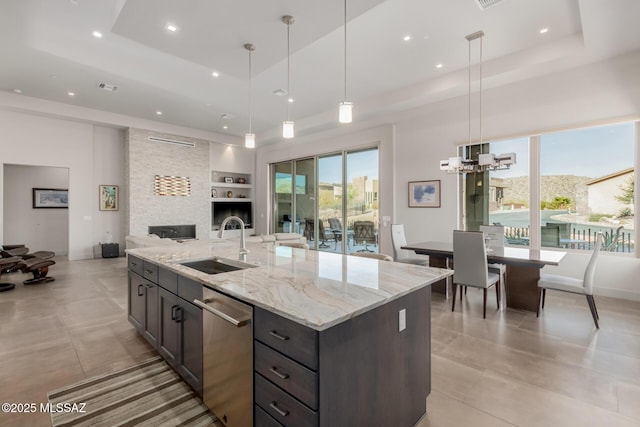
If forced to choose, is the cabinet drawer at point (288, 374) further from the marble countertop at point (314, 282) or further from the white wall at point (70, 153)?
the white wall at point (70, 153)

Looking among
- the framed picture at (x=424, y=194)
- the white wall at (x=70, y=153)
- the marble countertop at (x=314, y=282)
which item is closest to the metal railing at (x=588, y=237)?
the framed picture at (x=424, y=194)

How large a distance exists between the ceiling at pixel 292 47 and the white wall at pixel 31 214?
3059mm

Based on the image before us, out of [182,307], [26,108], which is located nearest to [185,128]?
[26,108]

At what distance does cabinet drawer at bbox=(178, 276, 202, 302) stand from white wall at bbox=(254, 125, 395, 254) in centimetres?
533

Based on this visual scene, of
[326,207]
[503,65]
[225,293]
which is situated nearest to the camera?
[225,293]

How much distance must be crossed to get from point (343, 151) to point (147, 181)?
5.43m

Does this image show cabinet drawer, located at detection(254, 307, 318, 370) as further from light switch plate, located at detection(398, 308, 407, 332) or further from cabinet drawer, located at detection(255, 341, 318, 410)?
light switch plate, located at detection(398, 308, 407, 332)

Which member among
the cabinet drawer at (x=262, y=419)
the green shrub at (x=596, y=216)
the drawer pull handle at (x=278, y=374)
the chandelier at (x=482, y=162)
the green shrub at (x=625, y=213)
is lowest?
the cabinet drawer at (x=262, y=419)

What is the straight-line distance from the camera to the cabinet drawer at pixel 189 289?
1.86m

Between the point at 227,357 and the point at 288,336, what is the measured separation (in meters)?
0.58

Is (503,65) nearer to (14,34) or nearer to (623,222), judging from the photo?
(623,222)

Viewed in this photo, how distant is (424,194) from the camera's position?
6.11 metres

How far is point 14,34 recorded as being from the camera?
403 centimetres

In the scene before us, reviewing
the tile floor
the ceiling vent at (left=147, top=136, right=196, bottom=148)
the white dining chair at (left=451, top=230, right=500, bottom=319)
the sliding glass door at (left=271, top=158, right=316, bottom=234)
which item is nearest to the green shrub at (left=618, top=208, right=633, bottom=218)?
the tile floor
